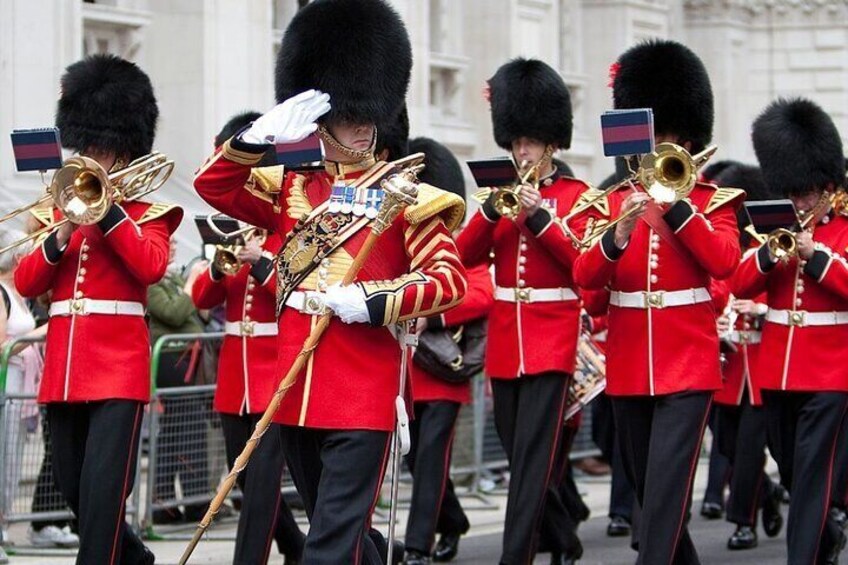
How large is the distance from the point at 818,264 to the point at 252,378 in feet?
6.81

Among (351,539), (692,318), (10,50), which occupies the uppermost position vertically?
(10,50)

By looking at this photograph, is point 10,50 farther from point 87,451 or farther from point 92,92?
point 87,451

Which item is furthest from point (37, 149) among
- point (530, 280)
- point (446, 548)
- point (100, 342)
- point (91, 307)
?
point (446, 548)

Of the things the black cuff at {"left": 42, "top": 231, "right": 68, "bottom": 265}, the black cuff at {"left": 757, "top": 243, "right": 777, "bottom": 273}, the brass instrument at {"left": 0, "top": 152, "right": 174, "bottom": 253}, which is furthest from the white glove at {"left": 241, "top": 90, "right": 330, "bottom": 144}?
the black cuff at {"left": 757, "top": 243, "right": 777, "bottom": 273}

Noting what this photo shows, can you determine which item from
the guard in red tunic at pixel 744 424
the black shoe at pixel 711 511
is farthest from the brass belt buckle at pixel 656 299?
the black shoe at pixel 711 511

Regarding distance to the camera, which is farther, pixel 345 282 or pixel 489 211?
pixel 489 211

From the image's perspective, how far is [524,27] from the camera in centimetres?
1672

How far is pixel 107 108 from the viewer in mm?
7340

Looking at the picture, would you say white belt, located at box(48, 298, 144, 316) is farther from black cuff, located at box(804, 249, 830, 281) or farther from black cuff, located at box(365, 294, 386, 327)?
black cuff, located at box(804, 249, 830, 281)

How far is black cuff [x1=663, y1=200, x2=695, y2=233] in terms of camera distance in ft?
23.4

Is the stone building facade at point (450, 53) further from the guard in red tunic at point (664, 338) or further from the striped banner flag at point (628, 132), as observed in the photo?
the striped banner flag at point (628, 132)

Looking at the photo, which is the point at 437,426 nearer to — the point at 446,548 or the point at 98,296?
the point at 446,548

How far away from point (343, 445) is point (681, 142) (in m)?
2.20

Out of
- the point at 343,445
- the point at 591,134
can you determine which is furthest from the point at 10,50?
the point at 591,134
